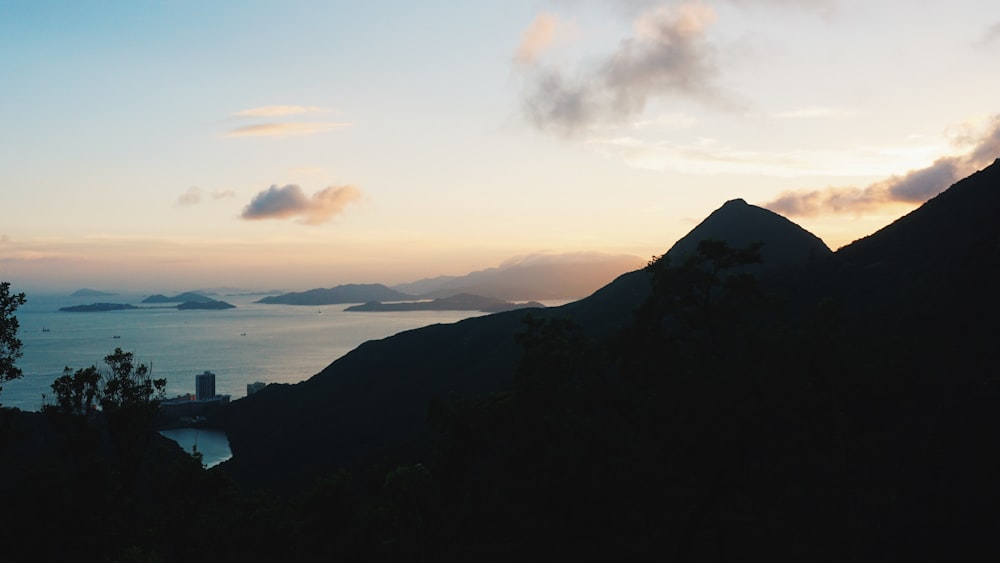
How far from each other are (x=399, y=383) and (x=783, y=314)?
10232 cm

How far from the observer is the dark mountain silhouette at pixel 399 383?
9219 centimetres

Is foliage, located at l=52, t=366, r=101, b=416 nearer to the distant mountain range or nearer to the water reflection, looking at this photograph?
the distant mountain range

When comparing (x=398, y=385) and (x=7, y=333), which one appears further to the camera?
(x=398, y=385)

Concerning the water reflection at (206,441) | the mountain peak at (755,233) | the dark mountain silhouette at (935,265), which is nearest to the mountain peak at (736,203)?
the mountain peak at (755,233)

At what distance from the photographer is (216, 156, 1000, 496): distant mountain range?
5538 centimetres

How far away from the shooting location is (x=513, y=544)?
23.8 meters

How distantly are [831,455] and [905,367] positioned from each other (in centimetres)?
377

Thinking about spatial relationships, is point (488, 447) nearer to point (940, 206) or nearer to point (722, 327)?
point (722, 327)

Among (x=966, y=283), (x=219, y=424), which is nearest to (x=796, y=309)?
(x=966, y=283)

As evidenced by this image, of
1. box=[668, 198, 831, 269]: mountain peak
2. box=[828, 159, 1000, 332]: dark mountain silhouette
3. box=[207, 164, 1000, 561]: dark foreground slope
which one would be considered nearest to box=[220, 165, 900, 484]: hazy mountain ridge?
box=[668, 198, 831, 269]: mountain peak

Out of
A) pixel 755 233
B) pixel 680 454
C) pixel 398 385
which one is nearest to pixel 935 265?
pixel 755 233

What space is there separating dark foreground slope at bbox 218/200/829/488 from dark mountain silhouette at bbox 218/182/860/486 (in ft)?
0.89

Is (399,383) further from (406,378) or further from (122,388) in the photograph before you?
(122,388)

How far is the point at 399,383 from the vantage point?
122000 mm
